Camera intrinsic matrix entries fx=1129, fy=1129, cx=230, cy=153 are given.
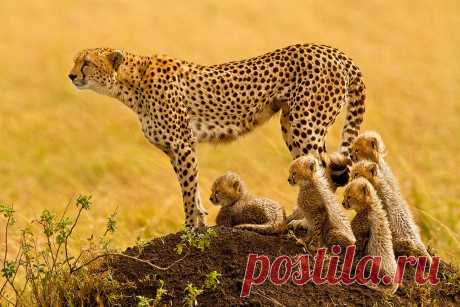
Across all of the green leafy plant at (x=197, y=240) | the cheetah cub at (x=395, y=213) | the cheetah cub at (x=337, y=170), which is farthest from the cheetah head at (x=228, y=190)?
the cheetah cub at (x=395, y=213)

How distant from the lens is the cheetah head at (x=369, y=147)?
24.4 ft

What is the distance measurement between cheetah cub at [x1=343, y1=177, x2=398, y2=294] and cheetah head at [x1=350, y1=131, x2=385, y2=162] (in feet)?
1.51

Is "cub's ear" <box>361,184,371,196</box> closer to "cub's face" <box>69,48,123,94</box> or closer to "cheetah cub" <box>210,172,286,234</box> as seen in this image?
"cheetah cub" <box>210,172,286,234</box>

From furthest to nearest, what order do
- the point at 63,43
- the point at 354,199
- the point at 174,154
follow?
1. the point at 63,43
2. the point at 174,154
3. the point at 354,199

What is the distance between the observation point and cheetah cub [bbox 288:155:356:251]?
23.0 feet

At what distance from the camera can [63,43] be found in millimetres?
20234

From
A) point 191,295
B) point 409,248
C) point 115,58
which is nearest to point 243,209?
point 409,248

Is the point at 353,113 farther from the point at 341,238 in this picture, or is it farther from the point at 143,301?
the point at 143,301

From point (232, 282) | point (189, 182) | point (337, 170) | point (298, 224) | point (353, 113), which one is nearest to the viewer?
point (232, 282)

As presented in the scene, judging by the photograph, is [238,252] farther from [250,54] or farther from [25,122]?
[250,54]

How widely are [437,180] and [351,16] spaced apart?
8218mm

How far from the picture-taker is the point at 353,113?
8.58 meters

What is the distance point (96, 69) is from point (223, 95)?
3.24 ft

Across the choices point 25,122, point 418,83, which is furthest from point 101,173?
point 418,83
